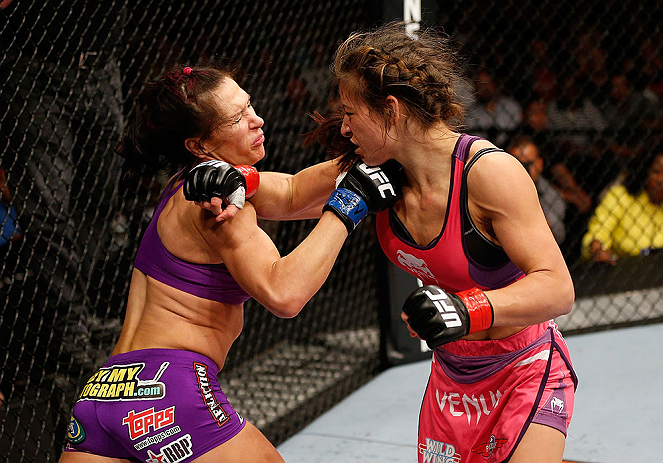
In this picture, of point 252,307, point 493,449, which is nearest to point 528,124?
point 252,307

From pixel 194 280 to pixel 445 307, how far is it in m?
0.52

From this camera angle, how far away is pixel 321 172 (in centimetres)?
161

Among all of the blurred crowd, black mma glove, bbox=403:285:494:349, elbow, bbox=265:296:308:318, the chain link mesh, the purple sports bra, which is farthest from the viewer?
the blurred crowd

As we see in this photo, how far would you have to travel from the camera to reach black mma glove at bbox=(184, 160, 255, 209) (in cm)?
131

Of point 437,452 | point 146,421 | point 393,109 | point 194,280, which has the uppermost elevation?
point 393,109

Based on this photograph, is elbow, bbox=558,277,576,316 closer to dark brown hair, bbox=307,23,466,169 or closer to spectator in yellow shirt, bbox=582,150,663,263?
dark brown hair, bbox=307,23,466,169

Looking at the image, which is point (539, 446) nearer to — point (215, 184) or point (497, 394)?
point (497, 394)

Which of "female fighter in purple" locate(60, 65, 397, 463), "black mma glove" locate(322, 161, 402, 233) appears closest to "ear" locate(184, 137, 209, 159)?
"female fighter in purple" locate(60, 65, 397, 463)

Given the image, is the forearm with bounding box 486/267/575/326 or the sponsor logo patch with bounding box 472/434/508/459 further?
the sponsor logo patch with bounding box 472/434/508/459

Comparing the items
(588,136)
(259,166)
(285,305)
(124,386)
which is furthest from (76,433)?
(588,136)

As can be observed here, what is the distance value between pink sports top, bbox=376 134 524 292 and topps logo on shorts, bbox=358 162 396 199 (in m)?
0.11

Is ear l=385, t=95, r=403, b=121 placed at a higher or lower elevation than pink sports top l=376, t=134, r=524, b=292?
higher

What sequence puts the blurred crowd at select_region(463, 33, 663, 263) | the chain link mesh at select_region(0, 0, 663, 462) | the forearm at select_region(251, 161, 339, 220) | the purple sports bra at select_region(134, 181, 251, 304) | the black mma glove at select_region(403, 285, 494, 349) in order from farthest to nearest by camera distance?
the blurred crowd at select_region(463, 33, 663, 263) → the chain link mesh at select_region(0, 0, 663, 462) → the forearm at select_region(251, 161, 339, 220) → the purple sports bra at select_region(134, 181, 251, 304) → the black mma glove at select_region(403, 285, 494, 349)

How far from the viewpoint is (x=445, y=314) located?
1146 millimetres
